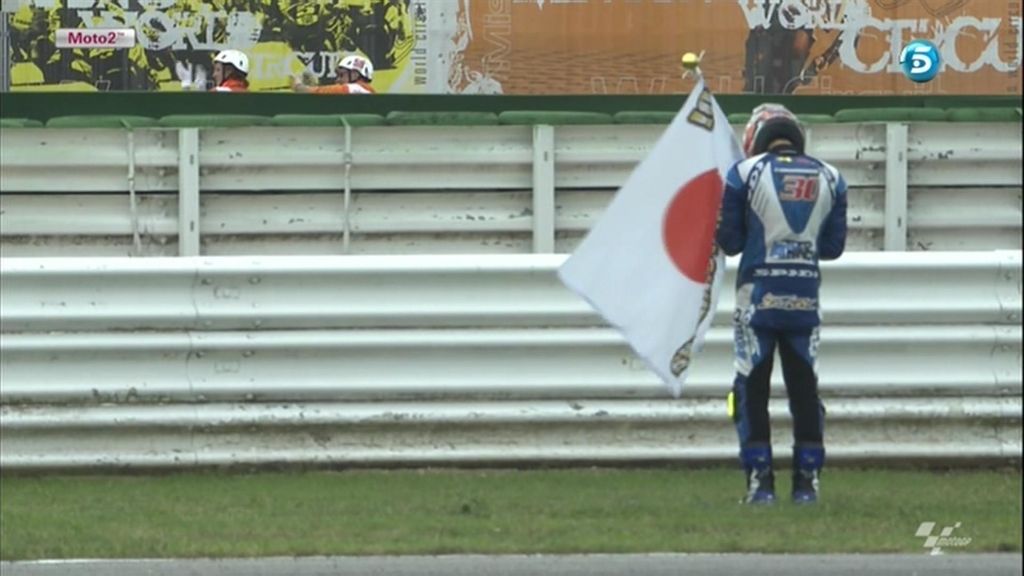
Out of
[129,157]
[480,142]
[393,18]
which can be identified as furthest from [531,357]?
[393,18]

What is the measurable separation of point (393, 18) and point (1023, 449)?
5.62 m

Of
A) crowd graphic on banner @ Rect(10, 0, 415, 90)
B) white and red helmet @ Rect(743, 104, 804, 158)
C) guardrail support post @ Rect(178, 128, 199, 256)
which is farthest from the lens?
crowd graphic on banner @ Rect(10, 0, 415, 90)

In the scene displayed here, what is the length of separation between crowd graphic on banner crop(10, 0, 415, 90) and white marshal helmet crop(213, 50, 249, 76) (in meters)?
0.08

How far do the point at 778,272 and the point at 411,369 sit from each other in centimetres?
212

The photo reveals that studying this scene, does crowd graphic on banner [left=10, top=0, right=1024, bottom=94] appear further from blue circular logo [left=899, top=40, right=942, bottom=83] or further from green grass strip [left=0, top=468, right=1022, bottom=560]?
green grass strip [left=0, top=468, right=1022, bottom=560]

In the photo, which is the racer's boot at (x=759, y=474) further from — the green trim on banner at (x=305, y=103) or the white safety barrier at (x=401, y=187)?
the green trim on banner at (x=305, y=103)

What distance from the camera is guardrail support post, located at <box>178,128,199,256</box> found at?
34.0 ft

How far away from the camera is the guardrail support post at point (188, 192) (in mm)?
Answer: 10367

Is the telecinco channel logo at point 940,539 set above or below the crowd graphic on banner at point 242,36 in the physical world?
below

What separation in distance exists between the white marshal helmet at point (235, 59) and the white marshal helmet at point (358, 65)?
63 centimetres

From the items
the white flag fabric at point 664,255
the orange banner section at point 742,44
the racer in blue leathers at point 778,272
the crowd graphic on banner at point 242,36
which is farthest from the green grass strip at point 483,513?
the orange banner section at point 742,44

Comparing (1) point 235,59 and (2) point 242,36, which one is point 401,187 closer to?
(1) point 235,59

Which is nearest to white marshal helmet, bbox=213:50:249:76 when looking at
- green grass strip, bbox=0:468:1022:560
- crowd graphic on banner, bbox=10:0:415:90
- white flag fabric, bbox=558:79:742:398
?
crowd graphic on banner, bbox=10:0:415:90

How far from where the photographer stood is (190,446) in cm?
992
